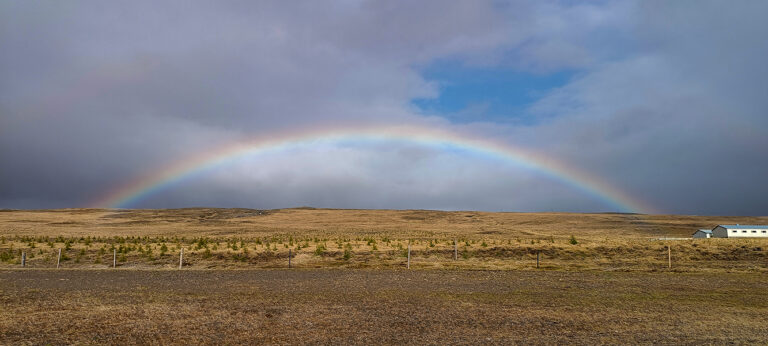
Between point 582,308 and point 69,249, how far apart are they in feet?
142

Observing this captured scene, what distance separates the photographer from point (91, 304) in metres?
17.0

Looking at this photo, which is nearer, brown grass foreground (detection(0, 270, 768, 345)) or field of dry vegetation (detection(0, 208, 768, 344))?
brown grass foreground (detection(0, 270, 768, 345))

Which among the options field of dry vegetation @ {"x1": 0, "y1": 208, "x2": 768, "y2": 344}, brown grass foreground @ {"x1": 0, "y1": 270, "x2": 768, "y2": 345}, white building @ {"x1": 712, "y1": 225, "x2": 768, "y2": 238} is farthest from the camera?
white building @ {"x1": 712, "y1": 225, "x2": 768, "y2": 238}

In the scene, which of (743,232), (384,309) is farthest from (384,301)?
(743,232)

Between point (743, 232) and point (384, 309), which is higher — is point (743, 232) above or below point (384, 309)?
below

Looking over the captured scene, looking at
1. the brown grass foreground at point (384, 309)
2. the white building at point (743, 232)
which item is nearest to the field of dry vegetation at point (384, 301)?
the brown grass foreground at point (384, 309)

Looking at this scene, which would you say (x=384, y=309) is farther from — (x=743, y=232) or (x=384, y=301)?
(x=743, y=232)

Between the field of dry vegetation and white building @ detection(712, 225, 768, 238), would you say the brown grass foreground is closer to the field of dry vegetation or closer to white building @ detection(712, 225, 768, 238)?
the field of dry vegetation

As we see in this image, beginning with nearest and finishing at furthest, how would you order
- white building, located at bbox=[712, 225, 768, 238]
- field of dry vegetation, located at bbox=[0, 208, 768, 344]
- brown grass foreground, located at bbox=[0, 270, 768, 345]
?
brown grass foreground, located at bbox=[0, 270, 768, 345], field of dry vegetation, located at bbox=[0, 208, 768, 344], white building, located at bbox=[712, 225, 768, 238]

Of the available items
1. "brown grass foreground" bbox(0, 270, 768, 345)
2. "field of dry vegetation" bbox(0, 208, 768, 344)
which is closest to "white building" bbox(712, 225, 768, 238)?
"field of dry vegetation" bbox(0, 208, 768, 344)

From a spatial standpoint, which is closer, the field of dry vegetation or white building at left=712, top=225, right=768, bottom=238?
the field of dry vegetation

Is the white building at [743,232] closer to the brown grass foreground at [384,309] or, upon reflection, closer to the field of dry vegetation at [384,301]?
the field of dry vegetation at [384,301]

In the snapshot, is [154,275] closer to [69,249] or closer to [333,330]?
[333,330]

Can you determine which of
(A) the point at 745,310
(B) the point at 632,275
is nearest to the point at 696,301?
(A) the point at 745,310
